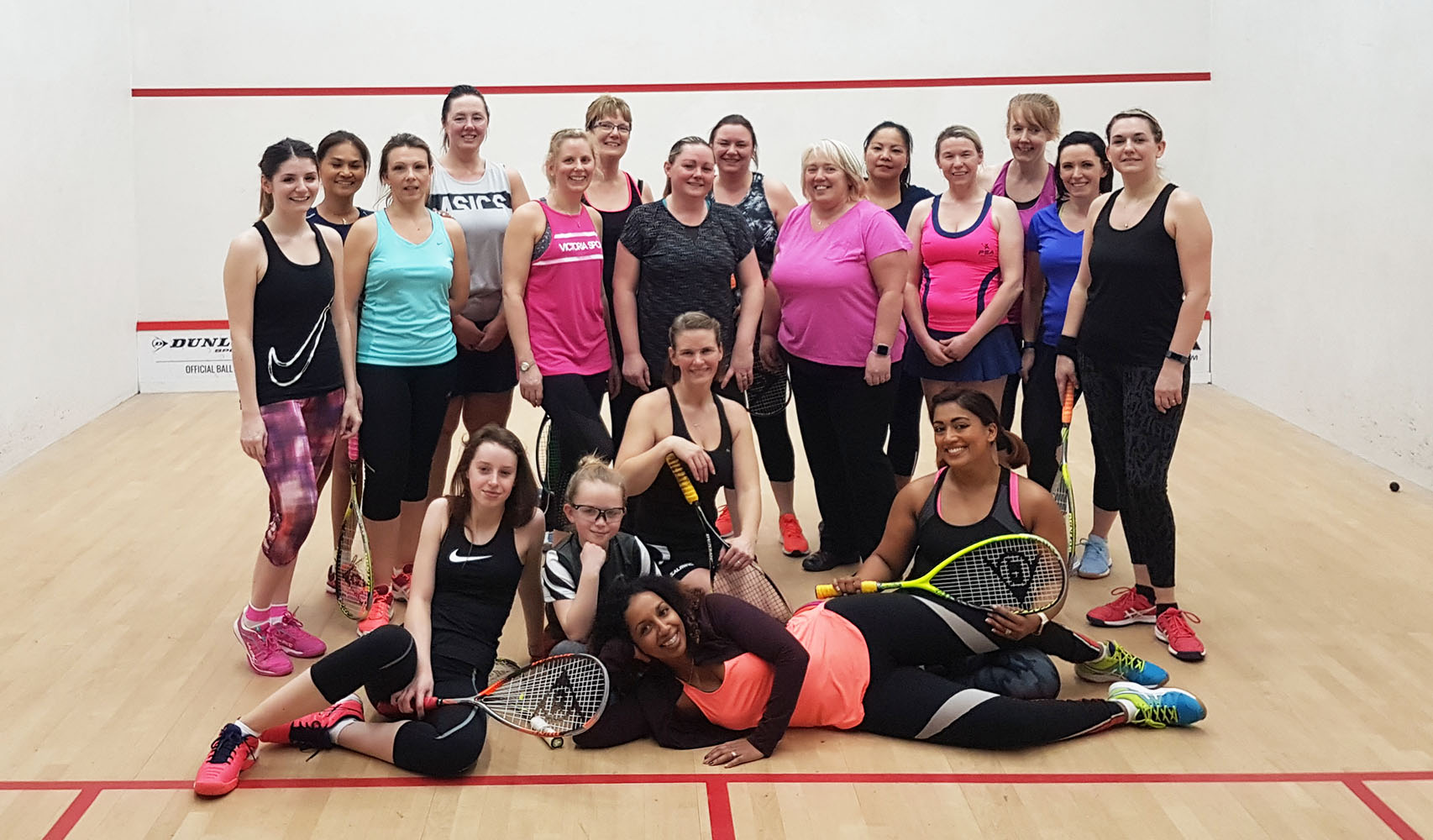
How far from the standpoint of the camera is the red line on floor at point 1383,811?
7.22 ft

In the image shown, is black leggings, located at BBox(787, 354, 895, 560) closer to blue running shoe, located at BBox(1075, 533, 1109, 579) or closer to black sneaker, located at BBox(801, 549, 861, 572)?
black sneaker, located at BBox(801, 549, 861, 572)

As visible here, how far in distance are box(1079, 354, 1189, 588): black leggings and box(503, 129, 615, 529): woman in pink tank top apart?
3.81 feet

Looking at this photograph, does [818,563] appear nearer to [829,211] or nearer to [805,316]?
[805,316]

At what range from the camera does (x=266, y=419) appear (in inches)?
115

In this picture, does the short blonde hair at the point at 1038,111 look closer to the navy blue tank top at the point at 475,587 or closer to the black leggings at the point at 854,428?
the black leggings at the point at 854,428

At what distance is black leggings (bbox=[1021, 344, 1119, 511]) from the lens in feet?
11.4

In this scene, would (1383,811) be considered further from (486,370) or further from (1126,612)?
(486,370)

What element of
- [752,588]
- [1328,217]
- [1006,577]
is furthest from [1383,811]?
[1328,217]

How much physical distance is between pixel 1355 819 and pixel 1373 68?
3.53 m

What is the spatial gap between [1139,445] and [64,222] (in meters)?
4.50

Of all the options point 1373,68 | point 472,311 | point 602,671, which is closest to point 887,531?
point 602,671

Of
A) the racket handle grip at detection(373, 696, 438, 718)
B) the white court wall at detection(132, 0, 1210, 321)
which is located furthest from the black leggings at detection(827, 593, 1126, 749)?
the white court wall at detection(132, 0, 1210, 321)

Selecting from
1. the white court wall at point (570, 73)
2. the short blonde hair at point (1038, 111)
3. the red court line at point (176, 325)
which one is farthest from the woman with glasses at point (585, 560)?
the red court line at point (176, 325)

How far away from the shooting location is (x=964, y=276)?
3.48 m
